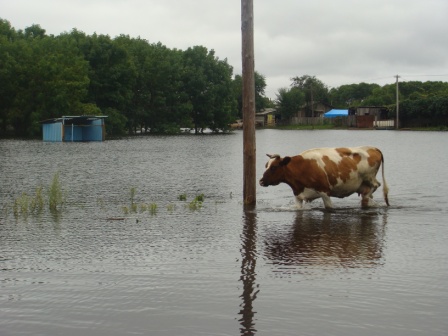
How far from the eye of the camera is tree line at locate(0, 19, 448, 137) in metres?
89.2

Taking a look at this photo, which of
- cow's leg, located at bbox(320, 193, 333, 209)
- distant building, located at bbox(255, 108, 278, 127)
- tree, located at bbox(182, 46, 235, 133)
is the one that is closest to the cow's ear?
cow's leg, located at bbox(320, 193, 333, 209)

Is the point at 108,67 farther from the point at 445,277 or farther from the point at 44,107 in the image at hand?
the point at 445,277

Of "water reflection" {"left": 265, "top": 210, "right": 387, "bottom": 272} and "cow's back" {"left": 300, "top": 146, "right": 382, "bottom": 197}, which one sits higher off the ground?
"cow's back" {"left": 300, "top": 146, "right": 382, "bottom": 197}

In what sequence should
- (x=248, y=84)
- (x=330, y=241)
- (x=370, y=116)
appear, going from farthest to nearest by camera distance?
(x=370, y=116)
(x=248, y=84)
(x=330, y=241)

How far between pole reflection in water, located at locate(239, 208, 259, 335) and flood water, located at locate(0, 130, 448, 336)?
20 mm

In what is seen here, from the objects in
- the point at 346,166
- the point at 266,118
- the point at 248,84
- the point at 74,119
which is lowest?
the point at 346,166

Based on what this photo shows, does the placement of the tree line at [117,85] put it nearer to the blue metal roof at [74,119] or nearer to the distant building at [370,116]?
the distant building at [370,116]

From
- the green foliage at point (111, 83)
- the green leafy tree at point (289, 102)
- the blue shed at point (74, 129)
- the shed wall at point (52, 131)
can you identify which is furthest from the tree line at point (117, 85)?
the green leafy tree at point (289, 102)

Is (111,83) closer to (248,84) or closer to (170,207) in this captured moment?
(170,207)

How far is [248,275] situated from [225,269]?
47 cm

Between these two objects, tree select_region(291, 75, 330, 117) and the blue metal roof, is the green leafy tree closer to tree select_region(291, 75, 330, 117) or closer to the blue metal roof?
tree select_region(291, 75, 330, 117)

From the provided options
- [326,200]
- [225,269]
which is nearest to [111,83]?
[326,200]

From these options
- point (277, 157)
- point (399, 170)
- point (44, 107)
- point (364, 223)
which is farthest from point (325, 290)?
point (44, 107)

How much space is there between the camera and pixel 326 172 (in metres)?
15.3
